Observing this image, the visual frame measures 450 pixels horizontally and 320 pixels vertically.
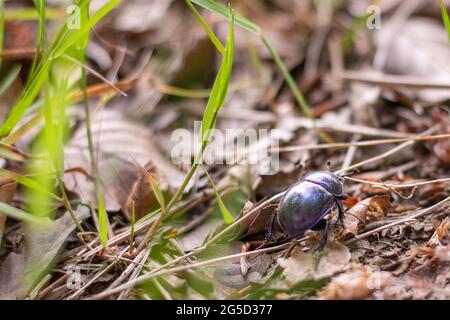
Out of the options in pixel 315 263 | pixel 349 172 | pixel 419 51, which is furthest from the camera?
pixel 419 51

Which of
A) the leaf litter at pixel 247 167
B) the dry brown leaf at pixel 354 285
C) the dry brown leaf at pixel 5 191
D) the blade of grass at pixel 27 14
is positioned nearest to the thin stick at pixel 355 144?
the leaf litter at pixel 247 167

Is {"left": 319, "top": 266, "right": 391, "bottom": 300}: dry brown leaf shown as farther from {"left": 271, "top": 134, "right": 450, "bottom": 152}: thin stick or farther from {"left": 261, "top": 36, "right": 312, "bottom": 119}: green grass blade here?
{"left": 261, "top": 36, "right": 312, "bottom": 119}: green grass blade

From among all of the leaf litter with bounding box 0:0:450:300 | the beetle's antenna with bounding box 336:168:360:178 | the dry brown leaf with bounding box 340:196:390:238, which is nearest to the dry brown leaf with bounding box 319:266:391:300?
the leaf litter with bounding box 0:0:450:300

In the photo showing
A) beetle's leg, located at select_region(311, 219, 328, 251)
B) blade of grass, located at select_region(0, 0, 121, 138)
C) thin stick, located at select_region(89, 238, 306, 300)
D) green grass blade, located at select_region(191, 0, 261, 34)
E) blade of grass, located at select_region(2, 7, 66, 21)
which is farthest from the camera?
blade of grass, located at select_region(2, 7, 66, 21)

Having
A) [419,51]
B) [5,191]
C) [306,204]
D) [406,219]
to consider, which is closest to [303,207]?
[306,204]

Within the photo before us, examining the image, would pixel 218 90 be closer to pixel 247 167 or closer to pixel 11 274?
pixel 247 167
